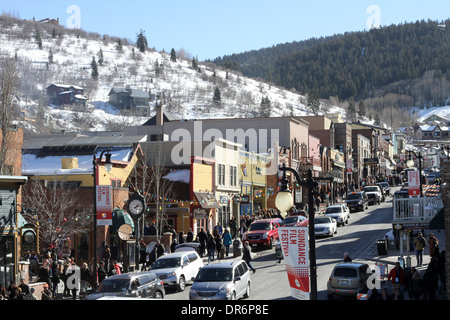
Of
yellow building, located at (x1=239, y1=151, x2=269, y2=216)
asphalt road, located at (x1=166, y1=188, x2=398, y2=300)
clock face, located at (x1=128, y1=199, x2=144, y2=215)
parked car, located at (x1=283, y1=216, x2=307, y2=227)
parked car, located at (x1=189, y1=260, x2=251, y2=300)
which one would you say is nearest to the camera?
parked car, located at (x1=189, y1=260, x2=251, y2=300)

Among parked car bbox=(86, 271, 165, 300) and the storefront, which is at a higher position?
the storefront

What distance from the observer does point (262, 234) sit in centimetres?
3869

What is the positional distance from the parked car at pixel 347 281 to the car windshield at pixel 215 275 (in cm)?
384

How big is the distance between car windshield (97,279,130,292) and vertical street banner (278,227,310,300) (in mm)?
7522

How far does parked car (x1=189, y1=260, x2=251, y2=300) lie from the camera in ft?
74.8

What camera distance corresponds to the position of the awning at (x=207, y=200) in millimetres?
46406

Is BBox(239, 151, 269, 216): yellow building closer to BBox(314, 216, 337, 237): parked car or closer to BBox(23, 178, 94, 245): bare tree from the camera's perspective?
BBox(314, 216, 337, 237): parked car

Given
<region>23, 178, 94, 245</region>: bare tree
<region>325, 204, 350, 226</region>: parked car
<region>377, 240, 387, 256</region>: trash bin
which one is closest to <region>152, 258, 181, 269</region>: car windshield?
<region>23, 178, 94, 245</region>: bare tree

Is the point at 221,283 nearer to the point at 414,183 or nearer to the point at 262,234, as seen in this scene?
the point at 262,234

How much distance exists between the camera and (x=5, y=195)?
2652 centimetres

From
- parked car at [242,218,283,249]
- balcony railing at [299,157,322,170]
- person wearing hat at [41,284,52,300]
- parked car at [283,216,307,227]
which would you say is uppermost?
balcony railing at [299,157,322,170]

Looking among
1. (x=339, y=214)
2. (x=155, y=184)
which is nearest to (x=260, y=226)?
(x=155, y=184)

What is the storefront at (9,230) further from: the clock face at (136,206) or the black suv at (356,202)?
the black suv at (356,202)
